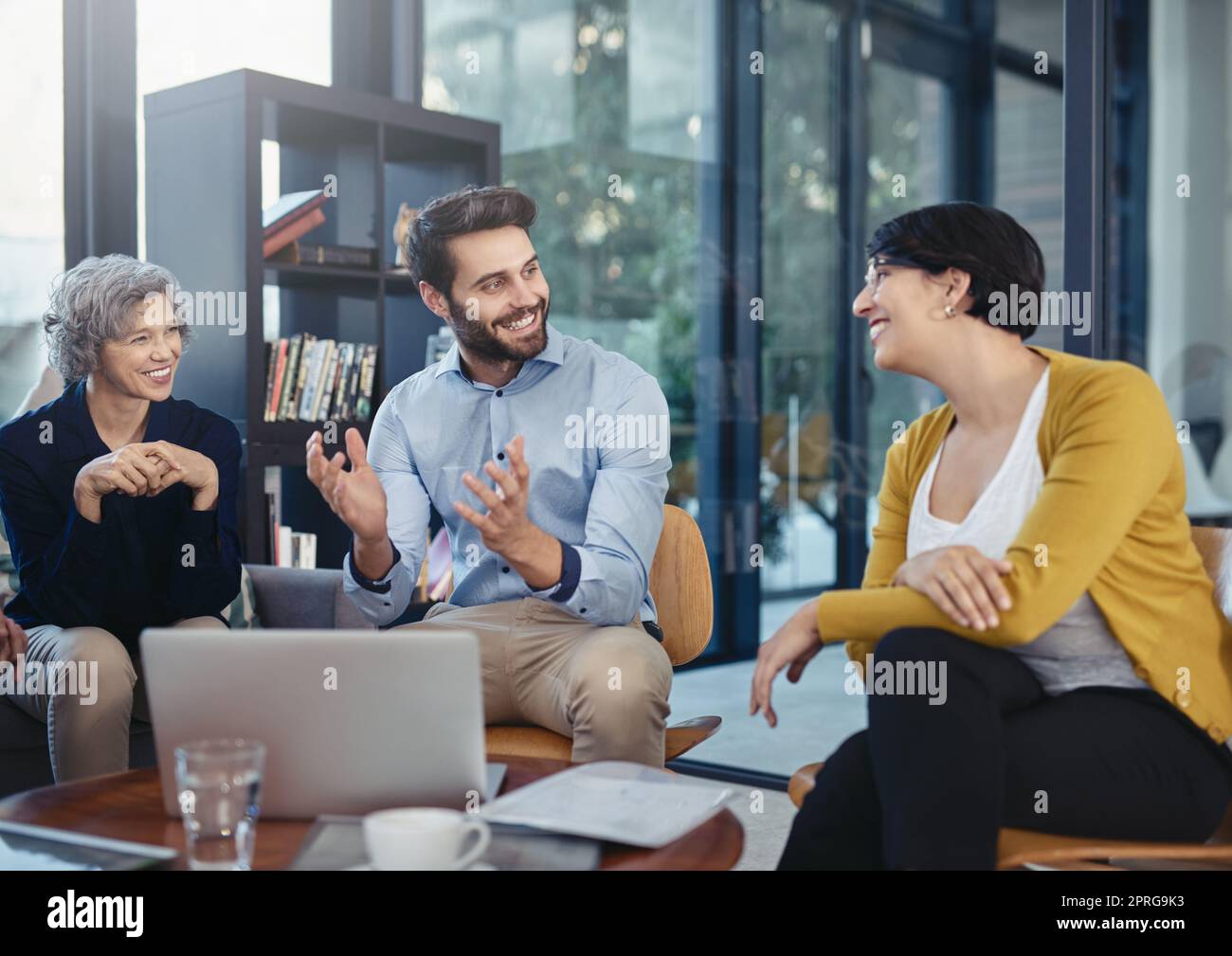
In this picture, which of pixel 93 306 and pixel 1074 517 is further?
pixel 93 306

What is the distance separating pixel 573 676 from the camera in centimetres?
192

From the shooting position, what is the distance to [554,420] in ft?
7.22

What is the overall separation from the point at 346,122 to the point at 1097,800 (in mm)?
2663

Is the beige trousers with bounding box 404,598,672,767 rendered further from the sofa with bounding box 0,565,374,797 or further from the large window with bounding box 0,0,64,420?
the large window with bounding box 0,0,64,420

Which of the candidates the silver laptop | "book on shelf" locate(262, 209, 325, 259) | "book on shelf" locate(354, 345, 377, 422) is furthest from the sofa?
the silver laptop

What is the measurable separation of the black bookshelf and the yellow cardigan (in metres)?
1.91

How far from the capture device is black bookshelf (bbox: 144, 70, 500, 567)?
3.05 metres

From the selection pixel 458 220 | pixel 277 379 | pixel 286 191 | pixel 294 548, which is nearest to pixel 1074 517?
pixel 458 220

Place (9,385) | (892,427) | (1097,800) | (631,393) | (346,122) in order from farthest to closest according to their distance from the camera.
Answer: (892,427), (346,122), (9,385), (631,393), (1097,800)

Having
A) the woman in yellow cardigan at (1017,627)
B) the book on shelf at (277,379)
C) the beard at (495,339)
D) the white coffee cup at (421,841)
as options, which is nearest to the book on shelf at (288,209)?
the book on shelf at (277,379)

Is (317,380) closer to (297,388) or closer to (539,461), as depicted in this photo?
(297,388)

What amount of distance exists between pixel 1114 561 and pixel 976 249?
0.44 m
